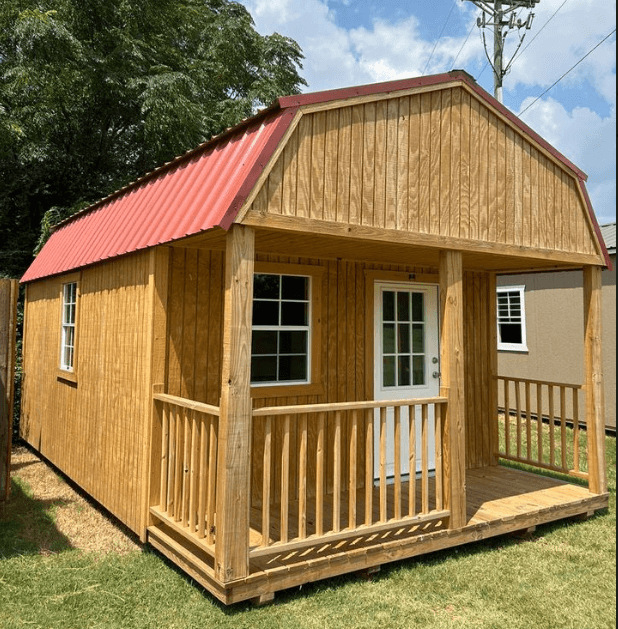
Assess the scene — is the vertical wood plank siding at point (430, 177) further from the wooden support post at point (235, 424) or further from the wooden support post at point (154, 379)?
the wooden support post at point (154, 379)

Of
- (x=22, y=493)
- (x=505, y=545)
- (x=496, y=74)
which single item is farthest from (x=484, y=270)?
(x=496, y=74)

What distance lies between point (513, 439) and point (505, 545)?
4.21 m

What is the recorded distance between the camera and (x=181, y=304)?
4.75 metres

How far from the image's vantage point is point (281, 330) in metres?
5.24

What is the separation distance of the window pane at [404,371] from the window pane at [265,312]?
160 centimetres

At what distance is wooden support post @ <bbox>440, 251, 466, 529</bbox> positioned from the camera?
445 cm

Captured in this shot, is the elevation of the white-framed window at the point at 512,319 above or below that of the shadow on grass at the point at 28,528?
above

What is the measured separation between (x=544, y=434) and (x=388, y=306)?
5.20 meters

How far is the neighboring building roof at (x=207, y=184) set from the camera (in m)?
3.70

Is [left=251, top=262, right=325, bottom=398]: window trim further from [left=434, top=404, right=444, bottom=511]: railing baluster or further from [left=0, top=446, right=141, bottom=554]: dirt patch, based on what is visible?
[left=0, top=446, right=141, bottom=554]: dirt patch

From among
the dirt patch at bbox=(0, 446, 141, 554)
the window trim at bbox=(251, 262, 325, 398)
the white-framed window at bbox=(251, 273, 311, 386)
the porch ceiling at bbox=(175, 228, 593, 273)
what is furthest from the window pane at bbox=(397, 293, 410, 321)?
the dirt patch at bbox=(0, 446, 141, 554)

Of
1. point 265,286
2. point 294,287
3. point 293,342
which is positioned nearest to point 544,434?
point 293,342

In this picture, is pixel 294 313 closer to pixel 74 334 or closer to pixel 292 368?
pixel 292 368

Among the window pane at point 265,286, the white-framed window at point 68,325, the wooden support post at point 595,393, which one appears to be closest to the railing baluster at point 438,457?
the window pane at point 265,286
